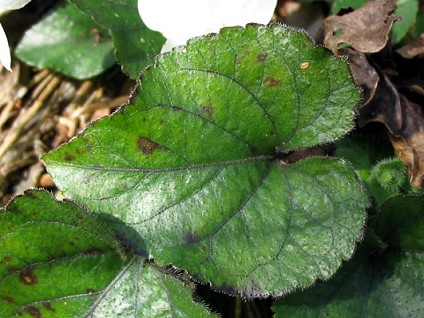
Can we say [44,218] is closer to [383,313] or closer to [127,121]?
[127,121]

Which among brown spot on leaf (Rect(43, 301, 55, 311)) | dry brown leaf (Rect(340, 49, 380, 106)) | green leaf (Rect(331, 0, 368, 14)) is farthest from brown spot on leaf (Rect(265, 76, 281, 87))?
brown spot on leaf (Rect(43, 301, 55, 311))

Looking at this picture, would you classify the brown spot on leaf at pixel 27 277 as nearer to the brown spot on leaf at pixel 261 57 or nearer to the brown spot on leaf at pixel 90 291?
the brown spot on leaf at pixel 90 291

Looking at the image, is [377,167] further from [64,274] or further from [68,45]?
[68,45]

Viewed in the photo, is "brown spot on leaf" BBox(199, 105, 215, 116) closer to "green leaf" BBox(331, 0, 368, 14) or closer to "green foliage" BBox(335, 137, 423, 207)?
"green foliage" BBox(335, 137, 423, 207)

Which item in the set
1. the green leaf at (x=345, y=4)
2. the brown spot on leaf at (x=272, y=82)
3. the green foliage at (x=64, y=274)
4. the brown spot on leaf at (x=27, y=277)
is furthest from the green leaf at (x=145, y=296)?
the green leaf at (x=345, y=4)

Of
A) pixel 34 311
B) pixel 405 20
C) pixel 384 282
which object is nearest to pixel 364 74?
pixel 405 20

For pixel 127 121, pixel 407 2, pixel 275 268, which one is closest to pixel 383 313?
pixel 275 268
